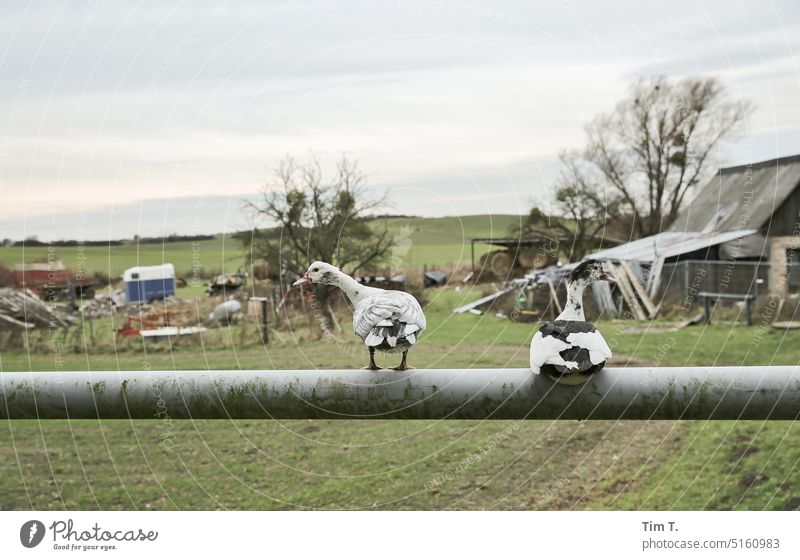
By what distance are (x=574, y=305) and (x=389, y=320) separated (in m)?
0.79

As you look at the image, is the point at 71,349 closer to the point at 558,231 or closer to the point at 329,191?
the point at 329,191

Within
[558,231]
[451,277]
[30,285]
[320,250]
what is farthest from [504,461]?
[30,285]

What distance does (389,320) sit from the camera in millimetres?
3248

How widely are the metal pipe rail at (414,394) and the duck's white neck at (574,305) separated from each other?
0.71 m

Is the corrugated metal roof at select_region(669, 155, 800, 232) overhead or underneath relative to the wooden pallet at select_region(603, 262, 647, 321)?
overhead

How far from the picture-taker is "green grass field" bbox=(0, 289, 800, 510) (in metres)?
7.15

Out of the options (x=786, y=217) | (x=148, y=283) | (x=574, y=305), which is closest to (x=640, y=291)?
(x=786, y=217)

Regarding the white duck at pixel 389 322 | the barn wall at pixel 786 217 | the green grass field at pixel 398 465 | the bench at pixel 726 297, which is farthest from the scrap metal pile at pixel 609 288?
the white duck at pixel 389 322

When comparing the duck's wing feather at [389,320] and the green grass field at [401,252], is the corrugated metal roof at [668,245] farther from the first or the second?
the duck's wing feather at [389,320]

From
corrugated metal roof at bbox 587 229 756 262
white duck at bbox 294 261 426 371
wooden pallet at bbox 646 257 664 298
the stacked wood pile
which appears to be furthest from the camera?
corrugated metal roof at bbox 587 229 756 262

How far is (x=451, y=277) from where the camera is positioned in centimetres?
1546

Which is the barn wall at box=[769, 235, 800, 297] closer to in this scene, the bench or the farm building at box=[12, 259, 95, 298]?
the bench

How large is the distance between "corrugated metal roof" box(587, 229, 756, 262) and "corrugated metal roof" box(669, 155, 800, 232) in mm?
340

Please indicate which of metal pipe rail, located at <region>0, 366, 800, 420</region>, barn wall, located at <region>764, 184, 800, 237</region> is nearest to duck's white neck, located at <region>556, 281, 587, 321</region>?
metal pipe rail, located at <region>0, 366, 800, 420</region>
